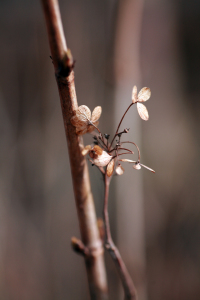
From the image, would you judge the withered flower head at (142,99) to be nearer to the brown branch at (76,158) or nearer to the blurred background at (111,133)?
the brown branch at (76,158)

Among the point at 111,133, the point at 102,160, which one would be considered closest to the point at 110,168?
the point at 102,160

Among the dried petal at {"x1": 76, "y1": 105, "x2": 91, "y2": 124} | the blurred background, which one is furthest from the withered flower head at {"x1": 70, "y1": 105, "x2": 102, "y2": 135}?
the blurred background

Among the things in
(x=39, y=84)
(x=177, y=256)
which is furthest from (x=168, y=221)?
(x=39, y=84)

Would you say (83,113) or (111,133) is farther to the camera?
(111,133)

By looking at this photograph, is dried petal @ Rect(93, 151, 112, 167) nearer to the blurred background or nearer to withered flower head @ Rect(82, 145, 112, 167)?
withered flower head @ Rect(82, 145, 112, 167)

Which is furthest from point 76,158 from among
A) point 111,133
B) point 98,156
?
point 111,133

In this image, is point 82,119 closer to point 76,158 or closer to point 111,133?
point 76,158

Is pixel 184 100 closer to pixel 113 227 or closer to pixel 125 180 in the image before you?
pixel 125 180
